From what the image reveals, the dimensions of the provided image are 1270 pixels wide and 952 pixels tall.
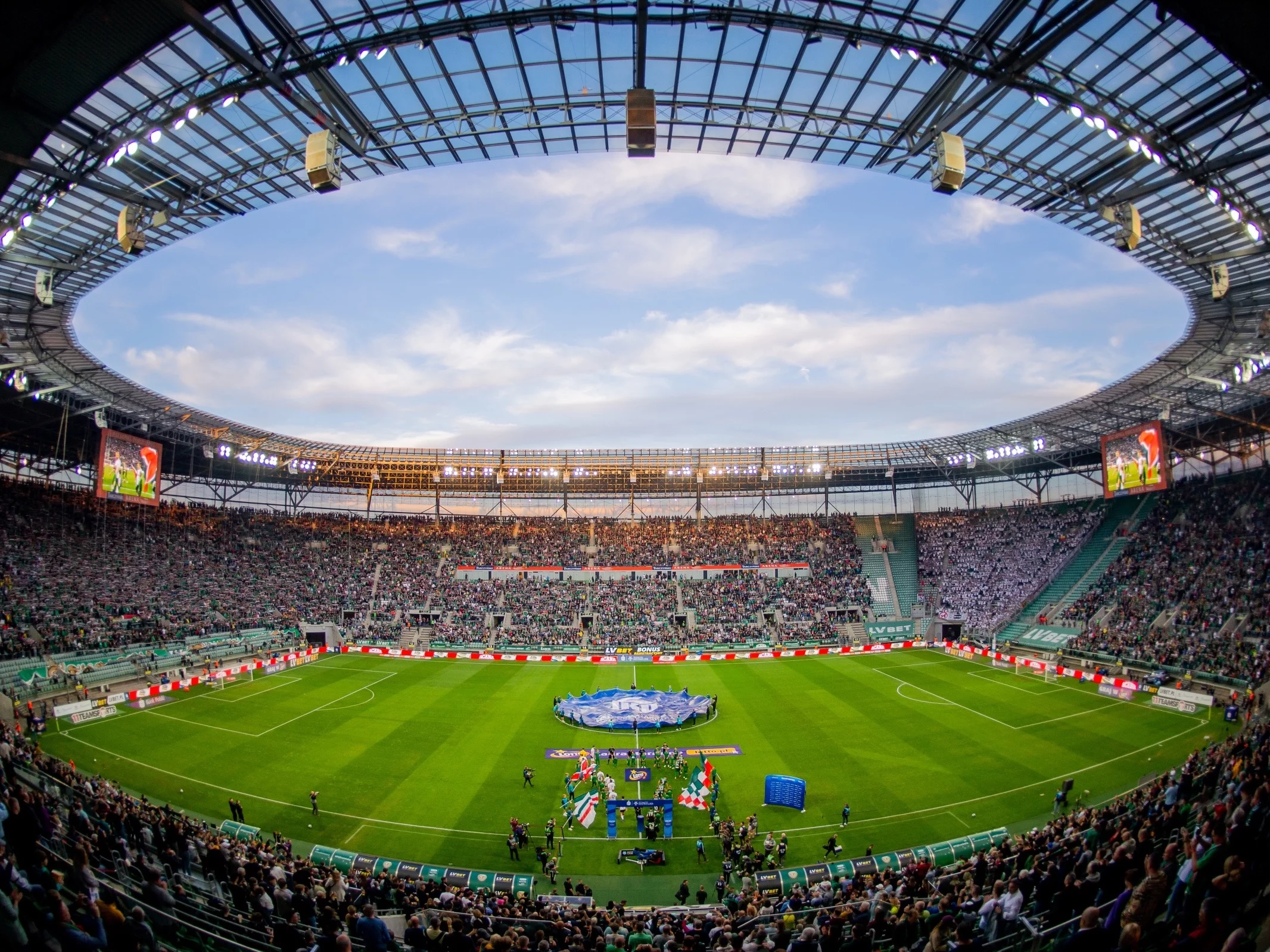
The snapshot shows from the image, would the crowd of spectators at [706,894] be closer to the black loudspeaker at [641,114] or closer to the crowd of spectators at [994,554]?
the black loudspeaker at [641,114]

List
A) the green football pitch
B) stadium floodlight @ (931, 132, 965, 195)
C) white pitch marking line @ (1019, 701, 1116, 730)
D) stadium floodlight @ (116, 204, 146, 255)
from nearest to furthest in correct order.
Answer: stadium floodlight @ (931, 132, 965, 195), stadium floodlight @ (116, 204, 146, 255), the green football pitch, white pitch marking line @ (1019, 701, 1116, 730)

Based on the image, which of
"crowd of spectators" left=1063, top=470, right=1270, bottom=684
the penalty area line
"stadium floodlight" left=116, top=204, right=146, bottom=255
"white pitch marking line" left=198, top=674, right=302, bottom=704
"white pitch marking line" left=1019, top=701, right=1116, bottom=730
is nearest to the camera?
"stadium floodlight" left=116, top=204, right=146, bottom=255

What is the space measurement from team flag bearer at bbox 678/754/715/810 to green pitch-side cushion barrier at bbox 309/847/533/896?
7.54 meters

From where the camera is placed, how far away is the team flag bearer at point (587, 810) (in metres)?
21.9

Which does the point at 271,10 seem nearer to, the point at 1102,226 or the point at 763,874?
the point at 763,874

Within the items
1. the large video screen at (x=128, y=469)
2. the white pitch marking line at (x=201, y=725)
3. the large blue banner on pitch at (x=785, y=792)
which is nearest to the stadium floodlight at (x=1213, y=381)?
the large blue banner on pitch at (x=785, y=792)

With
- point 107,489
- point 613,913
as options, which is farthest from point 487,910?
point 107,489

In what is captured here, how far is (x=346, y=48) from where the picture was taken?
49.9ft

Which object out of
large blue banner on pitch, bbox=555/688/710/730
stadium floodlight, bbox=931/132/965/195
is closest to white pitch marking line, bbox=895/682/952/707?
large blue banner on pitch, bbox=555/688/710/730

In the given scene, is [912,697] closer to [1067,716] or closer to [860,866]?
[1067,716]

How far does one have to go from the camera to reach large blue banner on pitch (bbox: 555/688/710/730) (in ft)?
106

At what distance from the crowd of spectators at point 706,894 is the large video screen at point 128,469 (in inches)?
1069

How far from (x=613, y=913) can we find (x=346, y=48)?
20854 millimetres

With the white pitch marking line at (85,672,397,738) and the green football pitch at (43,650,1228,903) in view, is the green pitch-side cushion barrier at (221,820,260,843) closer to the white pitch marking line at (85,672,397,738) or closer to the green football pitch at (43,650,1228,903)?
the green football pitch at (43,650,1228,903)
